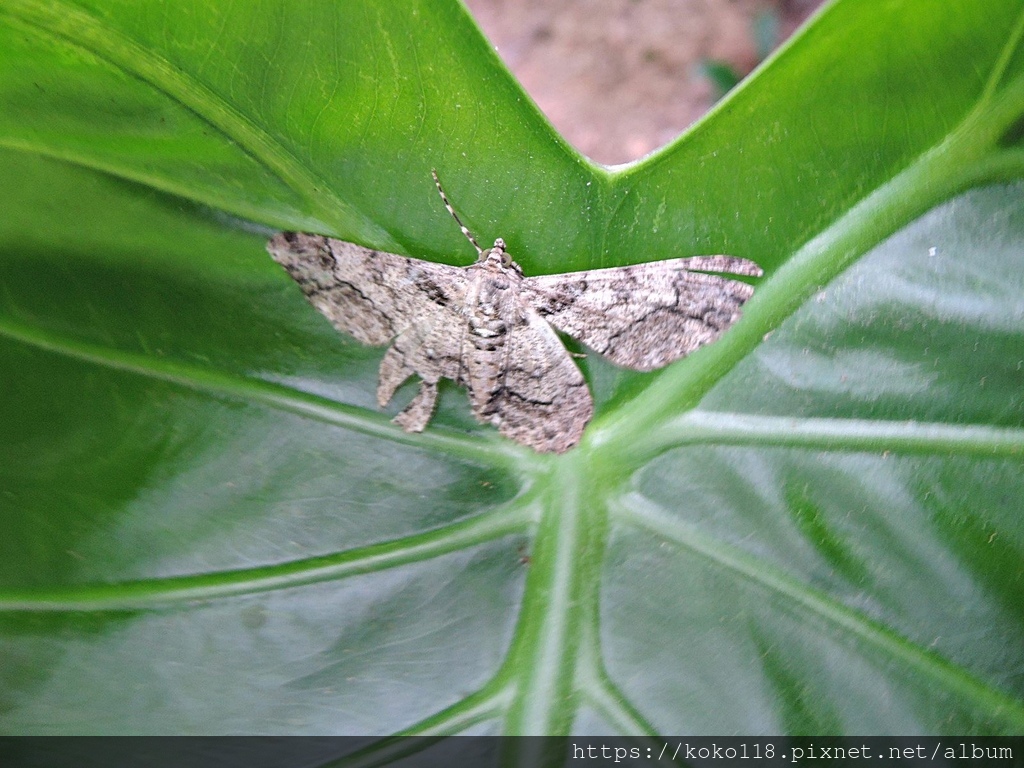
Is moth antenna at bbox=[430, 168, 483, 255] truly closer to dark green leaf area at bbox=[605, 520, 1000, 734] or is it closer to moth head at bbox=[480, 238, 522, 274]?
moth head at bbox=[480, 238, 522, 274]

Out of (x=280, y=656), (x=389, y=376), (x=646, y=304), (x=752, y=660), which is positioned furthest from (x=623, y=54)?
(x=280, y=656)

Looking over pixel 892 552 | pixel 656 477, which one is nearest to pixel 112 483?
pixel 656 477

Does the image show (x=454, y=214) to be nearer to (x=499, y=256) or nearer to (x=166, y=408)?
(x=499, y=256)

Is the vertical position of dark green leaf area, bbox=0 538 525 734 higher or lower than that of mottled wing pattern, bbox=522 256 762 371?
lower

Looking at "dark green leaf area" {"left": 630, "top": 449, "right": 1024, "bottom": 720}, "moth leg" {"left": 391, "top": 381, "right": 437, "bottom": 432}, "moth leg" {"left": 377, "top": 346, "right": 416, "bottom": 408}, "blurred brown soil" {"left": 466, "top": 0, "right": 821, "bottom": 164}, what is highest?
"blurred brown soil" {"left": 466, "top": 0, "right": 821, "bottom": 164}

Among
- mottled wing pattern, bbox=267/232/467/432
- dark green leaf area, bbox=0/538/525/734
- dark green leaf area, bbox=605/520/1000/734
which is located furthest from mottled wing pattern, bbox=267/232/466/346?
dark green leaf area, bbox=605/520/1000/734

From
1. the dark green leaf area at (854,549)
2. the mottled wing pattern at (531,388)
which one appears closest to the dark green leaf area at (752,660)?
the dark green leaf area at (854,549)
